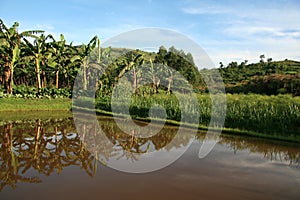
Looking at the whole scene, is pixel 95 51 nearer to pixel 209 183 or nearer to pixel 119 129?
pixel 119 129

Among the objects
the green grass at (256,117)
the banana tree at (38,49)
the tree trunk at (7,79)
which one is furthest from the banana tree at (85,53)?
the green grass at (256,117)

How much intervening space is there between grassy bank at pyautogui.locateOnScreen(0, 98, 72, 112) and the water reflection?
4.38m

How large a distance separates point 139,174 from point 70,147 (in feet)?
7.43

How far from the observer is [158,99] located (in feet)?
37.1

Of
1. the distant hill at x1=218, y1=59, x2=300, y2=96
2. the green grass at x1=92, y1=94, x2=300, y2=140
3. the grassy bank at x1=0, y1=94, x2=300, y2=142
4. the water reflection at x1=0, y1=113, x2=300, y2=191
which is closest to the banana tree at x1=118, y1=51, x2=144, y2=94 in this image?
the grassy bank at x1=0, y1=94, x2=300, y2=142

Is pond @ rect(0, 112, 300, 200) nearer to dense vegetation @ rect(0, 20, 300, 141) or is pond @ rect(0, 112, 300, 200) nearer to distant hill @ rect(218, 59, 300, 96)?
dense vegetation @ rect(0, 20, 300, 141)

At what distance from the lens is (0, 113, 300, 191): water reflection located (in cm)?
475

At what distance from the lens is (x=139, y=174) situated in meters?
4.62

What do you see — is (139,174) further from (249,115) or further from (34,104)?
(34,104)

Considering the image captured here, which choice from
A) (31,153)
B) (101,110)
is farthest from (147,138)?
(101,110)

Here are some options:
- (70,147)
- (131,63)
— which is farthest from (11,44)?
(70,147)

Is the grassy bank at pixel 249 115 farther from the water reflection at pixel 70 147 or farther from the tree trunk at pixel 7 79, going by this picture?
the tree trunk at pixel 7 79

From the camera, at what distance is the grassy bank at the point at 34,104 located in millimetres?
13164

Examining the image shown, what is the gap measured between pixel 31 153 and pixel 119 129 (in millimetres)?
3557
